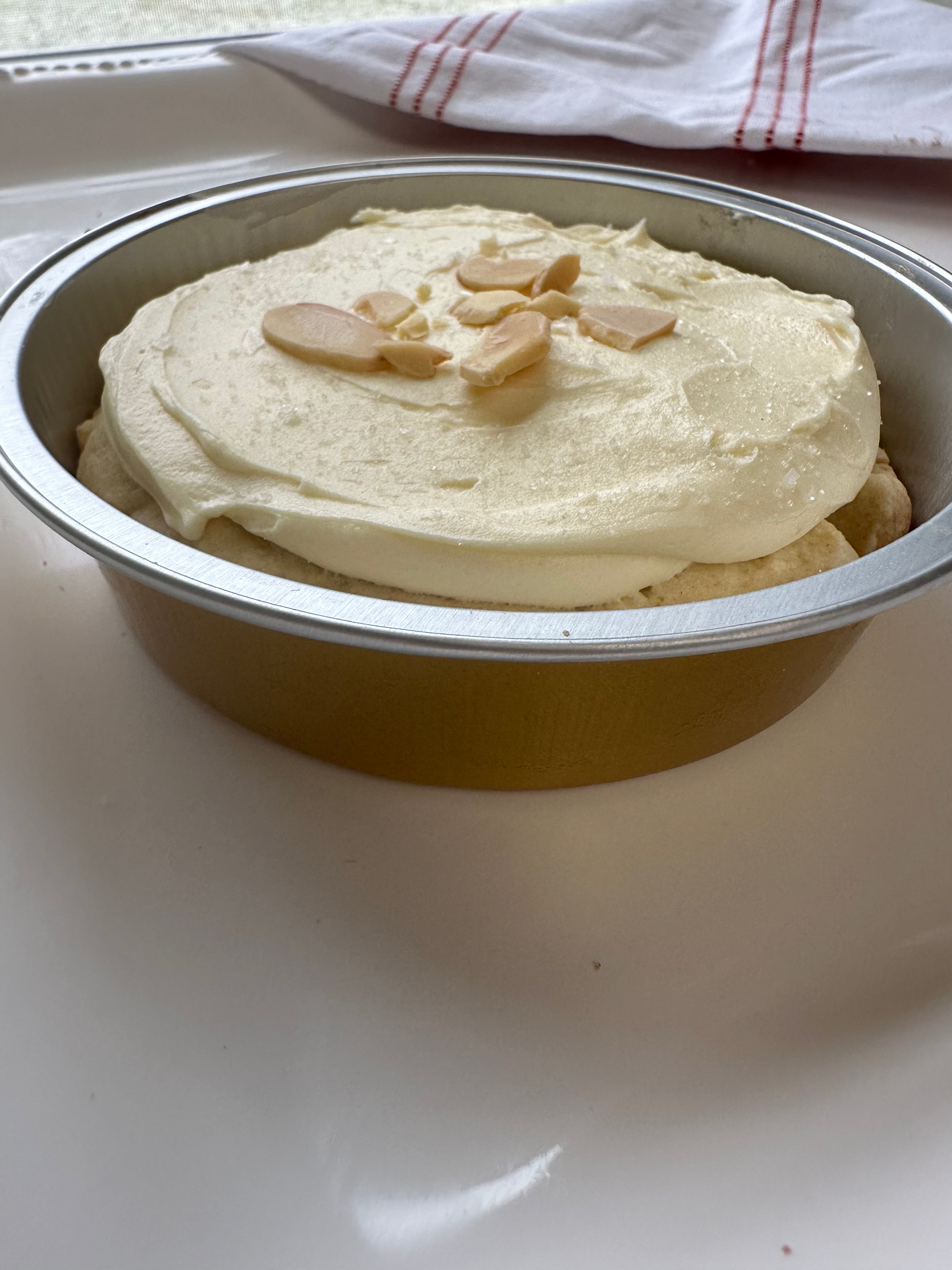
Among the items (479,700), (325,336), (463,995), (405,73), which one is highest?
(405,73)

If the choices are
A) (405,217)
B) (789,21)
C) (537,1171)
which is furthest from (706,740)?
(789,21)

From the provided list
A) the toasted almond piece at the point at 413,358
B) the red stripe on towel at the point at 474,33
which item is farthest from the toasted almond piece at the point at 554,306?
the red stripe on towel at the point at 474,33

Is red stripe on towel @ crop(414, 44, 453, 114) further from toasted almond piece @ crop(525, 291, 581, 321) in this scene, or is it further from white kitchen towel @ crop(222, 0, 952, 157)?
toasted almond piece @ crop(525, 291, 581, 321)

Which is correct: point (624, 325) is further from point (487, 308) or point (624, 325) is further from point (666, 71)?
point (666, 71)

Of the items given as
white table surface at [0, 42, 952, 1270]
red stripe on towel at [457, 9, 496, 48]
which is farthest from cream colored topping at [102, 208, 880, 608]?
red stripe on towel at [457, 9, 496, 48]

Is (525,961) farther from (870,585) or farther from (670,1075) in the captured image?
(870,585)

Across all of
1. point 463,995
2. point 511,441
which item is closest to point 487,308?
point 511,441
